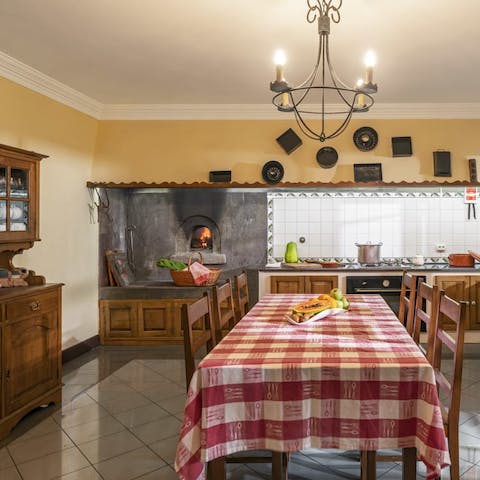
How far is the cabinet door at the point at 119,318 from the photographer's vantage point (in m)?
5.19

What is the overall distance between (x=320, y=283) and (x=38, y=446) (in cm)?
305

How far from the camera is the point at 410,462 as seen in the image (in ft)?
6.03

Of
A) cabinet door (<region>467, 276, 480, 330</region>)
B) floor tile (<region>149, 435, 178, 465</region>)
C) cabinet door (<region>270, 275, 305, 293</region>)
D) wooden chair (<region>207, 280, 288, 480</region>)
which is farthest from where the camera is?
cabinet door (<region>270, 275, 305, 293</region>)

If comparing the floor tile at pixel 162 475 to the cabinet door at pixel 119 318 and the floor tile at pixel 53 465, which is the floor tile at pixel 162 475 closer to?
the floor tile at pixel 53 465

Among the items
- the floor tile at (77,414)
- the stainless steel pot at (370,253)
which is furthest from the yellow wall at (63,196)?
the stainless steel pot at (370,253)

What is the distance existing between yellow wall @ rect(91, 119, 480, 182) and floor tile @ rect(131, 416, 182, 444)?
2.86 meters

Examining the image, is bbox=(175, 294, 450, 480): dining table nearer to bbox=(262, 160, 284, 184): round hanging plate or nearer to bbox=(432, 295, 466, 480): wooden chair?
bbox=(432, 295, 466, 480): wooden chair

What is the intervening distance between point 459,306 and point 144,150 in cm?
409

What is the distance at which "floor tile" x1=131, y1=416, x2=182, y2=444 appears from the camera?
9.73ft

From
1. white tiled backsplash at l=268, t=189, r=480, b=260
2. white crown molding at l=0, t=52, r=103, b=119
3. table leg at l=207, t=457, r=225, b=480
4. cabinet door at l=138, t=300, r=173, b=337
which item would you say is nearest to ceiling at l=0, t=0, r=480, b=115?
white crown molding at l=0, t=52, r=103, b=119

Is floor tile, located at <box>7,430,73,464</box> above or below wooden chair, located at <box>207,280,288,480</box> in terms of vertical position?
below

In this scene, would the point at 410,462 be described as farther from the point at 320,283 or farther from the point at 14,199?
the point at 320,283

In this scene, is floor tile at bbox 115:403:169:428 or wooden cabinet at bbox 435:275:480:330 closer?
floor tile at bbox 115:403:169:428

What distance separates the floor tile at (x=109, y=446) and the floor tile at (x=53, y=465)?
0.05 meters
